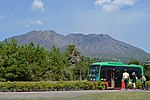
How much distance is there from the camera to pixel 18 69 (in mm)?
46719

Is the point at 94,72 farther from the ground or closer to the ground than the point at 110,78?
farther from the ground

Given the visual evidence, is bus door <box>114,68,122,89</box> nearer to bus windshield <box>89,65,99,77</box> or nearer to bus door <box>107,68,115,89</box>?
bus door <box>107,68,115,89</box>

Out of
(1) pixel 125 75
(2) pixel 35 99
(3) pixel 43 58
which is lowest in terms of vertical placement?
(2) pixel 35 99

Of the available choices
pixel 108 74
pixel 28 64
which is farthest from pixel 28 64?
pixel 108 74

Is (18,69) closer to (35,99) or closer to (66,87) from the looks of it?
(66,87)

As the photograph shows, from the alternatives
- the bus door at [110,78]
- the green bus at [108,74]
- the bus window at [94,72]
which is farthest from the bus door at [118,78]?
the bus window at [94,72]

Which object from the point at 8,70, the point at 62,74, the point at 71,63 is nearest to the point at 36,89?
the point at 8,70

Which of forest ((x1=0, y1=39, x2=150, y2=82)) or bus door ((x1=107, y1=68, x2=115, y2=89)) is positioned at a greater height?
forest ((x1=0, y1=39, x2=150, y2=82))

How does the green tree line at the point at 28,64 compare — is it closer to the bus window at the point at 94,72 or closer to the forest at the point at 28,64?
the forest at the point at 28,64

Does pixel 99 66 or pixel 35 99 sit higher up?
pixel 99 66

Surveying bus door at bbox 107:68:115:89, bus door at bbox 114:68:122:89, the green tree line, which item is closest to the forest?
the green tree line

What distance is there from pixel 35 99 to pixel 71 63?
187 ft

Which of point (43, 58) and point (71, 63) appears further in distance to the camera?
point (71, 63)

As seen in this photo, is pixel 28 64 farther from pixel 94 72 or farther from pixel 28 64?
pixel 94 72
